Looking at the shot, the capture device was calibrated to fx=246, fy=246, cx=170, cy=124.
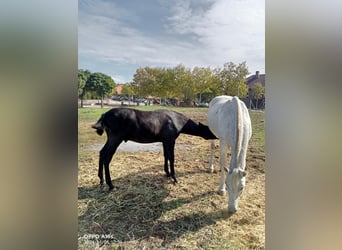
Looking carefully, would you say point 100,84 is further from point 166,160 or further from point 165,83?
point 166,160

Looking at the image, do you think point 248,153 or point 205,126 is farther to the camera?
point 205,126

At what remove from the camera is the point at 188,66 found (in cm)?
168

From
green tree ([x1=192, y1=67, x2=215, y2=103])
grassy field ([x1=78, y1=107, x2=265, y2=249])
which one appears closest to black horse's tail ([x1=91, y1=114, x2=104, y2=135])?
grassy field ([x1=78, y1=107, x2=265, y2=249])

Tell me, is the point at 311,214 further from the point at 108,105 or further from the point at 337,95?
the point at 108,105

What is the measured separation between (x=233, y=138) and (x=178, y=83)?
0.53 m

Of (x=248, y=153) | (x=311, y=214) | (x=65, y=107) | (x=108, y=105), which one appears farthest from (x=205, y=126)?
(x=65, y=107)

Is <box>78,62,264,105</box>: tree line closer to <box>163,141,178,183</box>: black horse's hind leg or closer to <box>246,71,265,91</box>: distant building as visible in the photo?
<box>246,71,265,91</box>: distant building

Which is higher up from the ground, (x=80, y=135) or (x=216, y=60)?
(x=216, y=60)

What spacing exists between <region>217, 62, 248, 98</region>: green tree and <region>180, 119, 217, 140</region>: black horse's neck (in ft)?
0.98

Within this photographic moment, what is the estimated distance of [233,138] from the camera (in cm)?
164

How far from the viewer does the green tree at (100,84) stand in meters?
1.66

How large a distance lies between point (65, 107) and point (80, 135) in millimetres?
204

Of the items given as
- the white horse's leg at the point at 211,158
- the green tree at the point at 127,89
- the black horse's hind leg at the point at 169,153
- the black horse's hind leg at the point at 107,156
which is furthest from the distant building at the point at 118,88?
the white horse's leg at the point at 211,158

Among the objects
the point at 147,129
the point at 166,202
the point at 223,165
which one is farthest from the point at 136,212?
the point at 223,165
